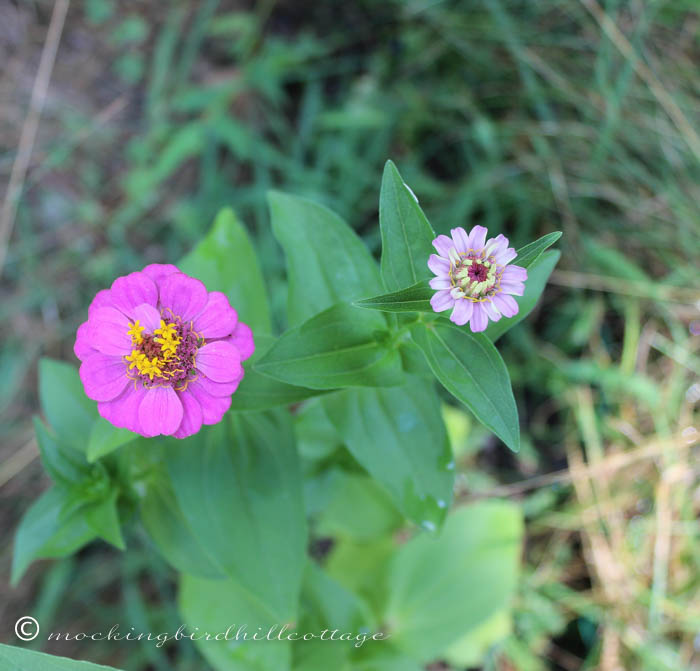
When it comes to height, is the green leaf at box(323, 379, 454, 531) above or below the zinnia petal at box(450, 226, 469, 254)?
below

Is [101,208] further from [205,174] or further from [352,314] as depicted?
[352,314]

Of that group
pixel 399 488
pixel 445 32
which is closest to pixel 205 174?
pixel 445 32

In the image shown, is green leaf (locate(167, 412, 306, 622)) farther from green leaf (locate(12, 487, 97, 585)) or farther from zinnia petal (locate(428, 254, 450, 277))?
zinnia petal (locate(428, 254, 450, 277))

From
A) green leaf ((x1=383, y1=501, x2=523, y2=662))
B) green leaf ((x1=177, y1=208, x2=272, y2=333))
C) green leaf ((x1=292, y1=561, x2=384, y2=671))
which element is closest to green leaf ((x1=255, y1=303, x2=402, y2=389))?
green leaf ((x1=177, y1=208, x2=272, y2=333))

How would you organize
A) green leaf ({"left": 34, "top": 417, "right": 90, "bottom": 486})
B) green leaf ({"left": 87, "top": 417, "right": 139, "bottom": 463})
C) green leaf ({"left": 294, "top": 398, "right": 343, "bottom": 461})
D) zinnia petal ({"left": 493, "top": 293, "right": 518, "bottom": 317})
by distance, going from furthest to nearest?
1. green leaf ({"left": 294, "top": 398, "right": 343, "bottom": 461})
2. green leaf ({"left": 34, "top": 417, "right": 90, "bottom": 486})
3. green leaf ({"left": 87, "top": 417, "right": 139, "bottom": 463})
4. zinnia petal ({"left": 493, "top": 293, "right": 518, "bottom": 317})

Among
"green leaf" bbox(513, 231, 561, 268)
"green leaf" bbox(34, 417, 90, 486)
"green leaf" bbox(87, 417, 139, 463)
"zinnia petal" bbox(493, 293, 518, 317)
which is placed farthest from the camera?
"green leaf" bbox(34, 417, 90, 486)

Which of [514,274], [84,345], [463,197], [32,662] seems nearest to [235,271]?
[84,345]
